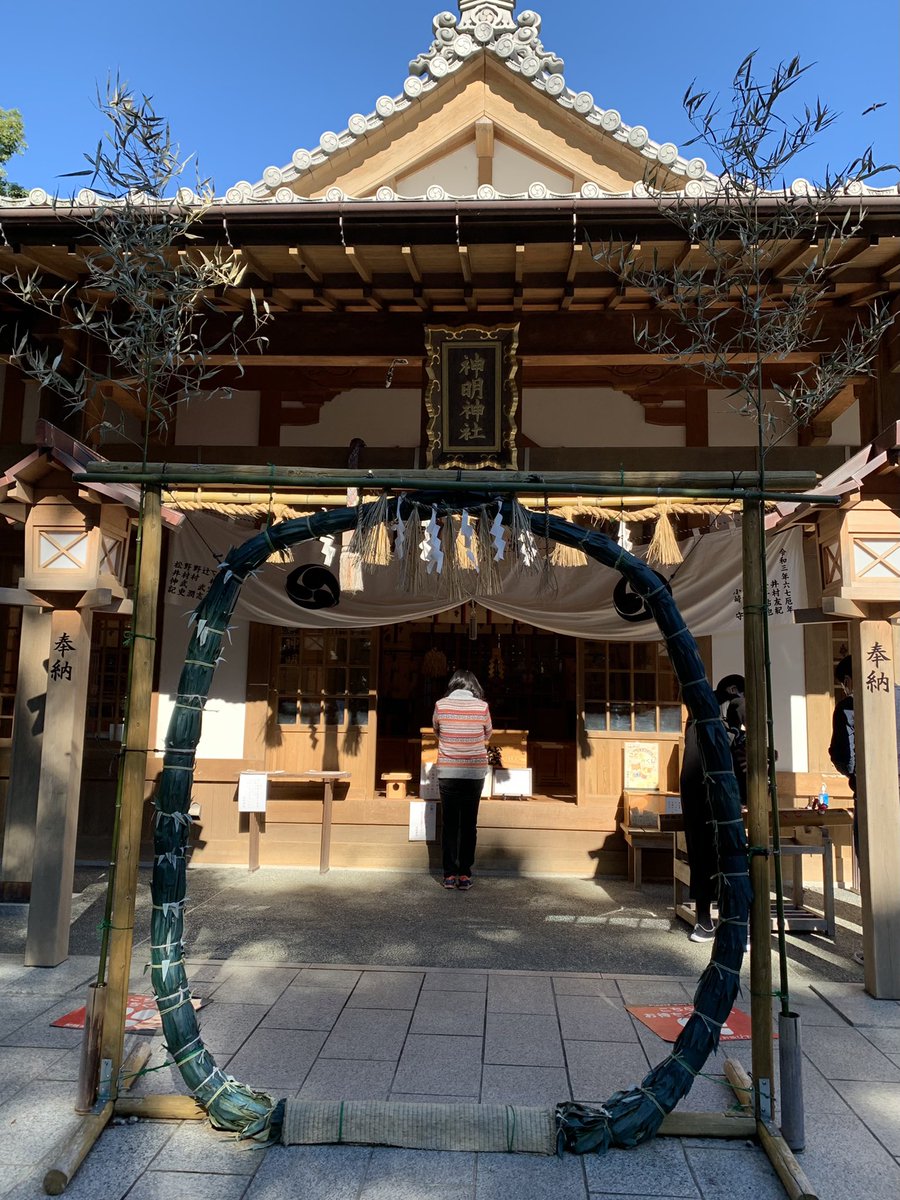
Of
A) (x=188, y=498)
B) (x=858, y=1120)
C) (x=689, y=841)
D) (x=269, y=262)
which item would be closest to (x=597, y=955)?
(x=689, y=841)

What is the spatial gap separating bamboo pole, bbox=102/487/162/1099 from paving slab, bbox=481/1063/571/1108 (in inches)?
62.8

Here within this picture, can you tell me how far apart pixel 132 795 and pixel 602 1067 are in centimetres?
252

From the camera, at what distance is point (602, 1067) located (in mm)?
3799

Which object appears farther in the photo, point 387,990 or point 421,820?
point 421,820

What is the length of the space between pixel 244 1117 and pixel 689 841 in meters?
3.62

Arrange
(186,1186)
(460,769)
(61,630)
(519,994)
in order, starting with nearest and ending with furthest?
(186,1186) < (519,994) < (61,630) < (460,769)

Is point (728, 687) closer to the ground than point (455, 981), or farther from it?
farther from it

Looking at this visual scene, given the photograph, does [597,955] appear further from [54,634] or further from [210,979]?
[54,634]

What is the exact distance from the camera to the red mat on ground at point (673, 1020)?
4105 millimetres

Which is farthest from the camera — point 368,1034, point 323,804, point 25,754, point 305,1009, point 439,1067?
point 323,804

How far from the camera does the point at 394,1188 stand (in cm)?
288

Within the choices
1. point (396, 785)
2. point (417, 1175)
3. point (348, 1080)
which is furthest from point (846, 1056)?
point (396, 785)

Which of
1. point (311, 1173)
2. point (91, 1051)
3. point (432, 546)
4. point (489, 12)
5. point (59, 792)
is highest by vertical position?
point (489, 12)

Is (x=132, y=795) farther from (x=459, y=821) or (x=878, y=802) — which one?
(x=878, y=802)
